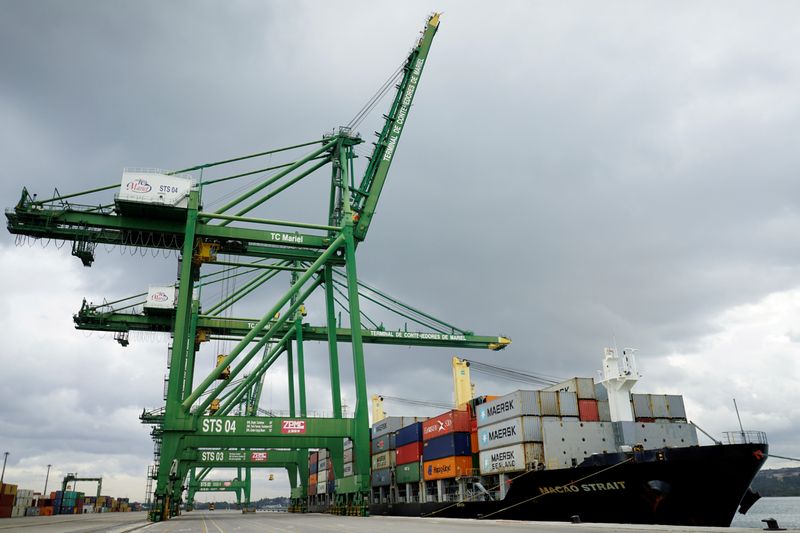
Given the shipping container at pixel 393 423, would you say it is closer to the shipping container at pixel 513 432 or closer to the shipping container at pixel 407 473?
the shipping container at pixel 407 473

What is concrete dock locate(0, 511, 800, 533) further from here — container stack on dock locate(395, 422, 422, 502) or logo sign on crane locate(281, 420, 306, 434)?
container stack on dock locate(395, 422, 422, 502)

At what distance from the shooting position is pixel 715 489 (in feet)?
55.5

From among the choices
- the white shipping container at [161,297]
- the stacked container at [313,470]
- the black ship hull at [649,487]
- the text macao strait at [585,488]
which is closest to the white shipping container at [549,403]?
the black ship hull at [649,487]

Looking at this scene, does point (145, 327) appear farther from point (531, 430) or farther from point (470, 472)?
point (531, 430)

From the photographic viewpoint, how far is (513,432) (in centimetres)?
2305

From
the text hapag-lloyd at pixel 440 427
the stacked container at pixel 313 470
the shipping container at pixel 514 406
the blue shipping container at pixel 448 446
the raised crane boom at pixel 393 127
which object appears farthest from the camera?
the stacked container at pixel 313 470

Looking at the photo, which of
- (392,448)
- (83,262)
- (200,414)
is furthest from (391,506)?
(83,262)

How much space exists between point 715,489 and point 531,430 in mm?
→ 7145

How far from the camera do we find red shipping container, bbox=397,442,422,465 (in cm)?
3156

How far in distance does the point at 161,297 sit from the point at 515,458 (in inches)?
1019

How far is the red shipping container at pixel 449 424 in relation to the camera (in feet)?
91.6

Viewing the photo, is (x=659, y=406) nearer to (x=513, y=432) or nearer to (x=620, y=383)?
(x=620, y=383)

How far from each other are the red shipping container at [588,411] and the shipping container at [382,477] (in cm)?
1533

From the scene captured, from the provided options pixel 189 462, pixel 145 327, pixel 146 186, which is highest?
pixel 146 186
